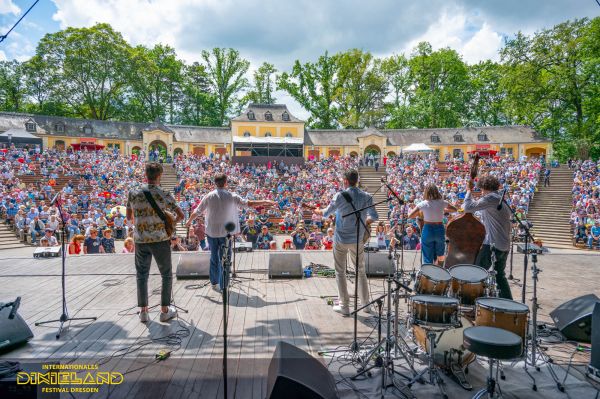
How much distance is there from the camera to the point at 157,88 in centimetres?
4659

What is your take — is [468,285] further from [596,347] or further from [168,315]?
[168,315]

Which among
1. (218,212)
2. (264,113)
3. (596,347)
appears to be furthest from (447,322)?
(264,113)

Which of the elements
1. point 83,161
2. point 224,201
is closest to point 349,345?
point 224,201

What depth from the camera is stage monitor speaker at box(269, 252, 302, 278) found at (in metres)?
6.31

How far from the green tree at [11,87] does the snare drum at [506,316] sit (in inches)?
2105

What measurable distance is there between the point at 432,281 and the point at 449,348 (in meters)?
0.60

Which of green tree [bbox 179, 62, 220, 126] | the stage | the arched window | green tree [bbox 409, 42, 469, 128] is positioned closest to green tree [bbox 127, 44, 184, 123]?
green tree [bbox 179, 62, 220, 126]

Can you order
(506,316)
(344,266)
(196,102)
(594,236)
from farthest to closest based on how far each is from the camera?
(196,102) → (594,236) → (344,266) → (506,316)

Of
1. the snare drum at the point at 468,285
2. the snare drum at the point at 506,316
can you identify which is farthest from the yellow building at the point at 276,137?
the snare drum at the point at 506,316

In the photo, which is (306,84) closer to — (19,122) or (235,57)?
(235,57)

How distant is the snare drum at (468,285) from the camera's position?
358 cm

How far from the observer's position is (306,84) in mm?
47344

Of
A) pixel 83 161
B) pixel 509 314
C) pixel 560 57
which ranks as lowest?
pixel 509 314

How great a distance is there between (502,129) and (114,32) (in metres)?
43.6
